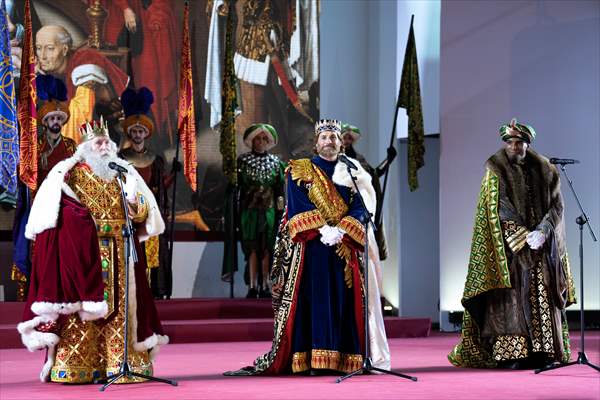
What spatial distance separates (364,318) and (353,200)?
0.76m

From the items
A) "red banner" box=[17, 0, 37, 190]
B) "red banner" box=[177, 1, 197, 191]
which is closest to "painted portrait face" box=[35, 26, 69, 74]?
"red banner" box=[177, 1, 197, 191]

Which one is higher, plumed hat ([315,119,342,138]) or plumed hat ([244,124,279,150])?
plumed hat ([244,124,279,150])

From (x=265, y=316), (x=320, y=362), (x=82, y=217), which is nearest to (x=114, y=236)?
(x=82, y=217)

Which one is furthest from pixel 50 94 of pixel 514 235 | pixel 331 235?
pixel 514 235

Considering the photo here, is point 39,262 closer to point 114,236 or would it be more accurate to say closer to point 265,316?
point 114,236

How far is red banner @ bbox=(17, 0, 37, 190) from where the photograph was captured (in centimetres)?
936

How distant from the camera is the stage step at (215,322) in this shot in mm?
9617

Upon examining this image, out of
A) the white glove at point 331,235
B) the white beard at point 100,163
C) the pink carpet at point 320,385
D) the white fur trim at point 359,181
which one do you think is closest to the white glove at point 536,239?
the pink carpet at point 320,385

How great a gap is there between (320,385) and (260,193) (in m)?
4.78

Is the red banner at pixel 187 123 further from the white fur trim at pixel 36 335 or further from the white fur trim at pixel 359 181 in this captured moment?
the white fur trim at pixel 36 335

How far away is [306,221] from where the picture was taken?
22.4 feet

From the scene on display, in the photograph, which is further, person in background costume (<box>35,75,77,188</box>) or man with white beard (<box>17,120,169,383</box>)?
person in background costume (<box>35,75,77,188</box>)

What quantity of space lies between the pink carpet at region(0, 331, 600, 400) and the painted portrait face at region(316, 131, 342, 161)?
1.43 meters

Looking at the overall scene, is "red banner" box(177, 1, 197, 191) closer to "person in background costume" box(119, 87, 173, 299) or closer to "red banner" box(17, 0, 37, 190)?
"person in background costume" box(119, 87, 173, 299)
